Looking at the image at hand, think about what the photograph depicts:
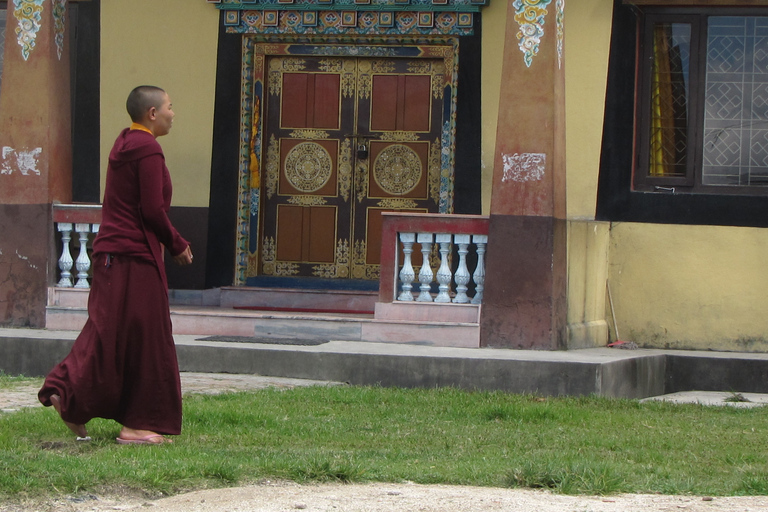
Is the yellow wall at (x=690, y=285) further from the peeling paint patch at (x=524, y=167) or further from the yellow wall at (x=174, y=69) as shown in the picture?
the yellow wall at (x=174, y=69)

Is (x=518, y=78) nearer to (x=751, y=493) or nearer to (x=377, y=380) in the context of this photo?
(x=377, y=380)

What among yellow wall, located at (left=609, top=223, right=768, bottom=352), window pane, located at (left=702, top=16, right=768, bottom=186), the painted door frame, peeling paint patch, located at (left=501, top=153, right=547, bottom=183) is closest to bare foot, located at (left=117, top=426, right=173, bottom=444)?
peeling paint patch, located at (left=501, top=153, right=547, bottom=183)

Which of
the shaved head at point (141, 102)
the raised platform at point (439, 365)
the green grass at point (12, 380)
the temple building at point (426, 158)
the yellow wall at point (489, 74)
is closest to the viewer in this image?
the shaved head at point (141, 102)

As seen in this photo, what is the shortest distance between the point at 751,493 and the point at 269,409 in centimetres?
301

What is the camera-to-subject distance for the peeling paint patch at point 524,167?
29.0ft

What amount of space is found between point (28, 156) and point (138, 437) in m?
4.82

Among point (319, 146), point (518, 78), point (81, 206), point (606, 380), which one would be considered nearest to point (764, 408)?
point (606, 380)

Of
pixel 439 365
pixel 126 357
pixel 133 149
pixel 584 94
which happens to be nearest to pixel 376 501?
pixel 126 357

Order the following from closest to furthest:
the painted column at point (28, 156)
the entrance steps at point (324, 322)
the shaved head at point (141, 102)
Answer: the shaved head at point (141, 102) < the entrance steps at point (324, 322) < the painted column at point (28, 156)

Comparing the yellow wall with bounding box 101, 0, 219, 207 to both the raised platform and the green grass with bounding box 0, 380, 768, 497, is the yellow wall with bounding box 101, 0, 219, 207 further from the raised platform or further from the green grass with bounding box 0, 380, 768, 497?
the green grass with bounding box 0, 380, 768, 497

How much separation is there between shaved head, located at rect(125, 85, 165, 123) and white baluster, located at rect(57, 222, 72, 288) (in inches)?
168

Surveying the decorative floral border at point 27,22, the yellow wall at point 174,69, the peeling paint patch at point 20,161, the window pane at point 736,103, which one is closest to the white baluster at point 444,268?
the window pane at point 736,103

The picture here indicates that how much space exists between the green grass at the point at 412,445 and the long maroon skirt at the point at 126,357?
182mm

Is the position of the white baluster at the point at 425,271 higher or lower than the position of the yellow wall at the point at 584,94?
lower
